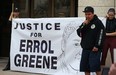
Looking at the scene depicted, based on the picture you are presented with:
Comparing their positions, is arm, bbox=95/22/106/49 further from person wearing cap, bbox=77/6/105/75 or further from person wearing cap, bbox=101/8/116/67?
person wearing cap, bbox=101/8/116/67

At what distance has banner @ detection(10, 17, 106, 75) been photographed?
31.5 feet

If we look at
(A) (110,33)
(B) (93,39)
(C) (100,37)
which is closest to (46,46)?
(A) (110,33)

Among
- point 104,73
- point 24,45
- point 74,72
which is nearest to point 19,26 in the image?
point 24,45

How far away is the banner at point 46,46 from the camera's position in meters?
9.60

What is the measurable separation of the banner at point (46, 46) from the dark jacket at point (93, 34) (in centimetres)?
166

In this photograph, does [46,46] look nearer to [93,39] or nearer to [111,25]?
[111,25]

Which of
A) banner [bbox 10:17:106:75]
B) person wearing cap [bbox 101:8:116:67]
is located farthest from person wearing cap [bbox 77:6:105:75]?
banner [bbox 10:17:106:75]

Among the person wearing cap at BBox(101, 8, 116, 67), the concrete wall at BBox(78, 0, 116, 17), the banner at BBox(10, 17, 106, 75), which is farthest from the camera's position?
the concrete wall at BBox(78, 0, 116, 17)

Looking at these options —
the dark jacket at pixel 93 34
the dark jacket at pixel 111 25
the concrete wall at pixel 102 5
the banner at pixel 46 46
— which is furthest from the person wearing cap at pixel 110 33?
the concrete wall at pixel 102 5

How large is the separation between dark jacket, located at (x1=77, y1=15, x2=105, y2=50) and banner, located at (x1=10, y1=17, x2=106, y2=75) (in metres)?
1.66

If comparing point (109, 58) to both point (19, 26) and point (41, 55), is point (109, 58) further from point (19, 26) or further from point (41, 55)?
point (19, 26)

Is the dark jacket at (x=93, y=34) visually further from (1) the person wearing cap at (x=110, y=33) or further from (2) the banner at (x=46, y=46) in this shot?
(2) the banner at (x=46, y=46)

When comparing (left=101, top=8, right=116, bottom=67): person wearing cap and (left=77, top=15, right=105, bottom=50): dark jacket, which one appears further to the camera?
(left=101, top=8, right=116, bottom=67): person wearing cap

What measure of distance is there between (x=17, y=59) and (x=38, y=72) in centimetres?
83
